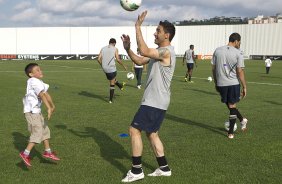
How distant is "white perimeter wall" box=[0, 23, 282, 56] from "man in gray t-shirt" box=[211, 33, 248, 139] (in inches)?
2658

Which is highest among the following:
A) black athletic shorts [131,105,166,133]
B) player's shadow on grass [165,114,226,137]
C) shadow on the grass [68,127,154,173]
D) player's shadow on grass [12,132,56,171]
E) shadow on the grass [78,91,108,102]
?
black athletic shorts [131,105,166,133]

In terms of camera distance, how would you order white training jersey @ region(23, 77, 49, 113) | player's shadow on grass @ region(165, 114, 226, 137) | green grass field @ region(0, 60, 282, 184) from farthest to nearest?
player's shadow on grass @ region(165, 114, 226, 137) < white training jersey @ region(23, 77, 49, 113) < green grass field @ region(0, 60, 282, 184)

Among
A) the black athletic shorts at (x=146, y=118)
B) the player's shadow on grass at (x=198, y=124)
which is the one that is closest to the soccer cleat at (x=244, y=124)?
the player's shadow on grass at (x=198, y=124)

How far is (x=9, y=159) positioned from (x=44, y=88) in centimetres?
161

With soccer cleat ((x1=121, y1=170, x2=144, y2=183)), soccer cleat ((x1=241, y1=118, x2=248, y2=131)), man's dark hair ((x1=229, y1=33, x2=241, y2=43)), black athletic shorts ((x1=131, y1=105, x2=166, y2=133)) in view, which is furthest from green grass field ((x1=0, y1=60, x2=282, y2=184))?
man's dark hair ((x1=229, y1=33, x2=241, y2=43))

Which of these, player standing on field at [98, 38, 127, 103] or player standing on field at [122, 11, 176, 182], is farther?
player standing on field at [98, 38, 127, 103]

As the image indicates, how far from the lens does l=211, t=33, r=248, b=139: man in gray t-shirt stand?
8.69 meters

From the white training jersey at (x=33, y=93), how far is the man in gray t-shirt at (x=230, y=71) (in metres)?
4.04

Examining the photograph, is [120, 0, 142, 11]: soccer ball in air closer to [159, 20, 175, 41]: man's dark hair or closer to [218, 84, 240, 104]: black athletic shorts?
[159, 20, 175, 41]: man's dark hair

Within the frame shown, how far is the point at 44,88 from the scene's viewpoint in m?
6.31

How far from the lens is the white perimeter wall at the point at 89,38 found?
7600cm

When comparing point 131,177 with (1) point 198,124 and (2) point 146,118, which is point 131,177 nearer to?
(2) point 146,118

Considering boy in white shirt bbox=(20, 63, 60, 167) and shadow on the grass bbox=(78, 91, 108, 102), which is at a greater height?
boy in white shirt bbox=(20, 63, 60, 167)

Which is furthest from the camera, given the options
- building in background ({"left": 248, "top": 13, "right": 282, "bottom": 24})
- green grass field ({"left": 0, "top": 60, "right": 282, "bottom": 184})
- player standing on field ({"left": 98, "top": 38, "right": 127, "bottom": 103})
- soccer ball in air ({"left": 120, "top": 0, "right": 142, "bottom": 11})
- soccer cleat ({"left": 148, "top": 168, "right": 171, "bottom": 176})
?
building in background ({"left": 248, "top": 13, "right": 282, "bottom": 24})
